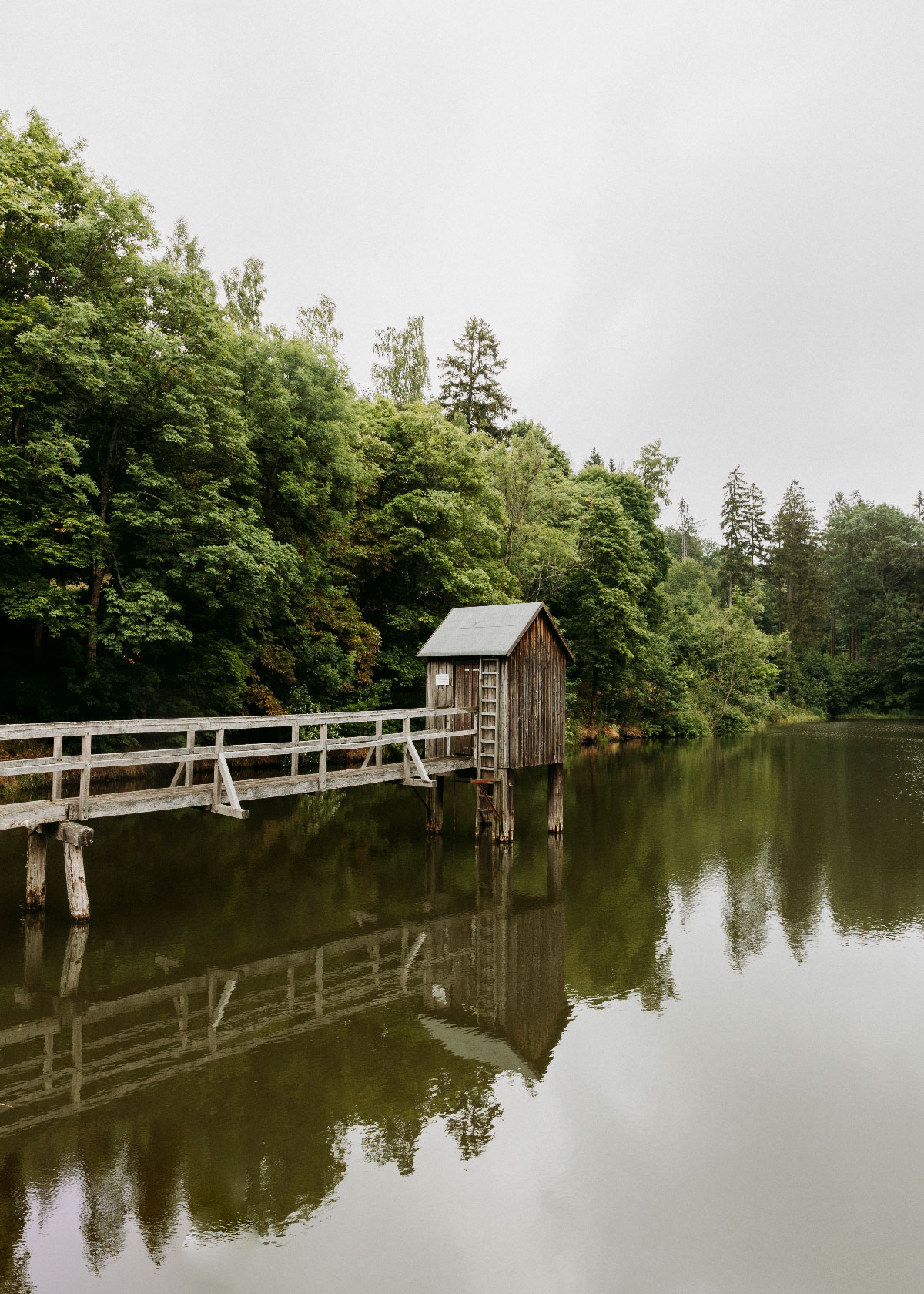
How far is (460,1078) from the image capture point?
7473mm

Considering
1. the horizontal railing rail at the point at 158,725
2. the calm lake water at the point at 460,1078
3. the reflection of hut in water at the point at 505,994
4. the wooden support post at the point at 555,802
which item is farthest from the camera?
the wooden support post at the point at 555,802

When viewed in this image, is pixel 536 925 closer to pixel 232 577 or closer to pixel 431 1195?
pixel 431 1195

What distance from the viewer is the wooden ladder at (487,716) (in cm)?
1614

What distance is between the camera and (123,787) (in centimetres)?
2044

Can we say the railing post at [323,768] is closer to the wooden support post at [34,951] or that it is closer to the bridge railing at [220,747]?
the bridge railing at [220,747]

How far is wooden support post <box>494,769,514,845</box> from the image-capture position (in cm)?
1644

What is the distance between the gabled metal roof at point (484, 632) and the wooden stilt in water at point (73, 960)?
8572mm

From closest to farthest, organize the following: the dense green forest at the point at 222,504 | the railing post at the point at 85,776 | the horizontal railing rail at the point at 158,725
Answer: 1. the horizontal railing rail at the point at 158,725
2. the railing post at the point at 85,776
3. the dense green forest at the point at 222,504

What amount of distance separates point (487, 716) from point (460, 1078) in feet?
30.3

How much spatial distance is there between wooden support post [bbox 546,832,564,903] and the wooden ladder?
2200mm

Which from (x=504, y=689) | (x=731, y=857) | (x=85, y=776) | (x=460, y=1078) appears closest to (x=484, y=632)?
(x=504, y=689)

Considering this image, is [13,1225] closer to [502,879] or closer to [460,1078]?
Answer: [460,1078]

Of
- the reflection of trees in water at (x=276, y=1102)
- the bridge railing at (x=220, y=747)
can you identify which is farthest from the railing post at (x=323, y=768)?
the reflection of trees in water at (x=276, y=1102)

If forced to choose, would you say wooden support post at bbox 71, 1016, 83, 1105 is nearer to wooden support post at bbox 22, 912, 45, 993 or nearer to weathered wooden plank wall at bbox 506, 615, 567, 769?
wooden support post at bbox 22, 912, 45, 993
